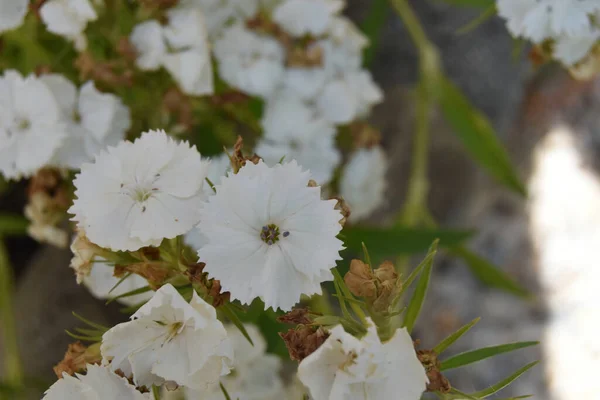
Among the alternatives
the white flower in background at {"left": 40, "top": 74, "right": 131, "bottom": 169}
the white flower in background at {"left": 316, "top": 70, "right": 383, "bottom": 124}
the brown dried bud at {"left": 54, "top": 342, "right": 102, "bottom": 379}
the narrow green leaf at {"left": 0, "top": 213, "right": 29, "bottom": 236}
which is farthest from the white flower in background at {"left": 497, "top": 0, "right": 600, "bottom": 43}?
the narrow green leaf at {"left": 0, "top": 213, "right": 29, "bottom": 236}

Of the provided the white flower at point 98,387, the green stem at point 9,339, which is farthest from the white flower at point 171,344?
the green stem at point 9,339

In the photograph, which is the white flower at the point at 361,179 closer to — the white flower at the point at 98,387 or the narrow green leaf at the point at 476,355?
the narrow green leaf at the point at 476,355

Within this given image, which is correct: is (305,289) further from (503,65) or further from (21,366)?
(503,65)

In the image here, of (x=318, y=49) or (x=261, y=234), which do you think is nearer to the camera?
(x=261, y=234)

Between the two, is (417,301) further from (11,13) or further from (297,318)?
(11,13)

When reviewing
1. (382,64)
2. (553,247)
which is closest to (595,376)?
(553,247)
